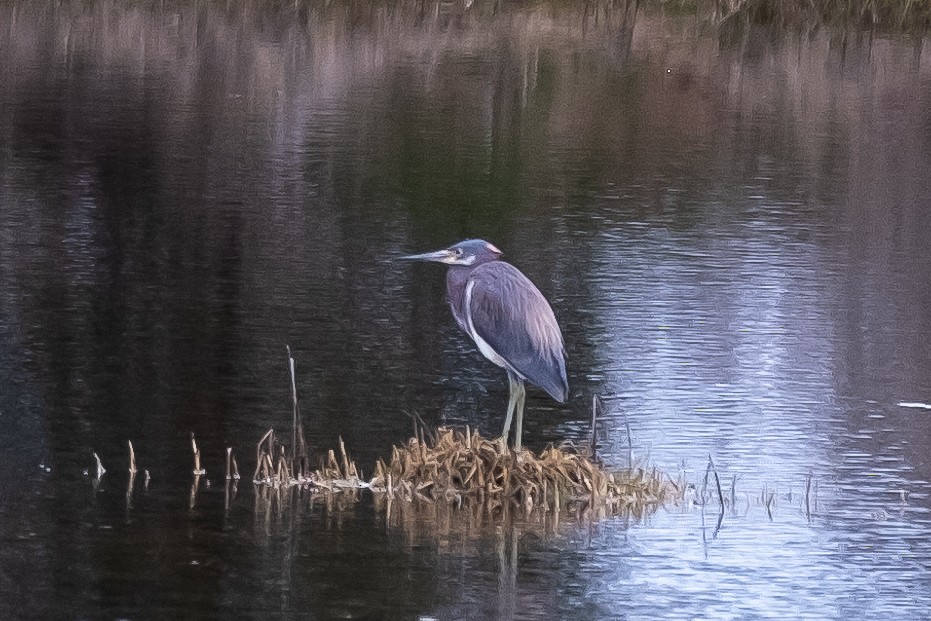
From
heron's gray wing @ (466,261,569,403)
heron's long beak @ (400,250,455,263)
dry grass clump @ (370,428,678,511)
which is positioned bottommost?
dry grass clump @ (370,428,678,511)

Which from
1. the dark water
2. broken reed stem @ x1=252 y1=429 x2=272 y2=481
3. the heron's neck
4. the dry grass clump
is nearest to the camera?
the dark water

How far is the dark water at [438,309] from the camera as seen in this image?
699 centimetres

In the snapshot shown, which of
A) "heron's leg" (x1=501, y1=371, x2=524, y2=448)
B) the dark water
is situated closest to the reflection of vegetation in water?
the dark water

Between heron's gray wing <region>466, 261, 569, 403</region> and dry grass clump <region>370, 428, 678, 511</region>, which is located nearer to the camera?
dry grass clump <region>370, 428, 678, 511</region>

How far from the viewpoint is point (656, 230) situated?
15305 mm

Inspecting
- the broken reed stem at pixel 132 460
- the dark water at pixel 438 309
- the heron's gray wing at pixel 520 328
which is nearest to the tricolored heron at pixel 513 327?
the heron's gray wing at pixel 520 328

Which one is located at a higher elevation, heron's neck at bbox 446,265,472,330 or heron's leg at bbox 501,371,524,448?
heron's neck at bbox 446,265,472,330

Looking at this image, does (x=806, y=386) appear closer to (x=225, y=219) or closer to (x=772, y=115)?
(x=225, y=219)

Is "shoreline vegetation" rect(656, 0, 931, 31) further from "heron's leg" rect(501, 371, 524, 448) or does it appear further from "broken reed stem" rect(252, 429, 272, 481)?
"broken reed stem" rect(252, 429, 272, 481)

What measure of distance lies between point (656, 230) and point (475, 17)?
14.8 metres

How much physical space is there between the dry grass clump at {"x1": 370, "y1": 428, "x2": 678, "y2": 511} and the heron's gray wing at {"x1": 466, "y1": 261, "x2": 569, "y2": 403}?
1.03ft

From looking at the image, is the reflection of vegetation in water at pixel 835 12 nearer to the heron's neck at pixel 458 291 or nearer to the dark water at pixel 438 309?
the dark water at pixel 438 309

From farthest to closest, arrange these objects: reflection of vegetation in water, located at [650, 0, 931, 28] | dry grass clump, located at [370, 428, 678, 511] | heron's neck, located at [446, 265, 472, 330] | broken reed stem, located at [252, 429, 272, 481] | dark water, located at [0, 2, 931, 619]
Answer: reflection of vegetation in water, located at [650, 0, 931, 28]
heron's neck, located at [446, 265, 472, 330]
broken reed stem, located at [252, 429, 272, 481]
dry grass clump, located at [370, 428, 678, 511]
dark water, located at [0, 2, 931, 619]

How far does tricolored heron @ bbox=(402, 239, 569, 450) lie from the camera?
7984mm
